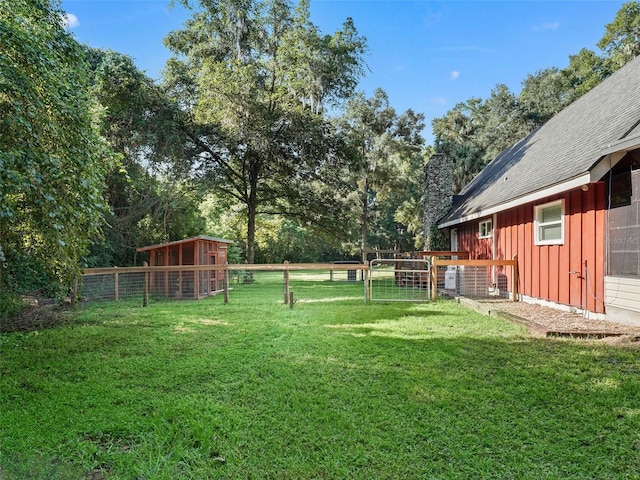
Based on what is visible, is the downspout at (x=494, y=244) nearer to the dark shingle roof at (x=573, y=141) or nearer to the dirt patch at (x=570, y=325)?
the dark shingle roof at (x=573, y=141)

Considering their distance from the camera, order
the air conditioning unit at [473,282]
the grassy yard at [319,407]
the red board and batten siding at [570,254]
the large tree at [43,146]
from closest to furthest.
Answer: the grassy yard at [319,407]
the large tree at [43,146]
the red board and batten siding at [570,254]
the air conditioning unit at [473,282]

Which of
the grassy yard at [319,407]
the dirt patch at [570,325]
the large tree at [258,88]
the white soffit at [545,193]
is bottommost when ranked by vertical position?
the grassy yard at [319,407]

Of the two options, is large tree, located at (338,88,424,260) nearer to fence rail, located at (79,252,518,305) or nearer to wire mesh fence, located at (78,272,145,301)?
fence rail, located at (79,252,518,305)

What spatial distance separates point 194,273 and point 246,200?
25.3ft

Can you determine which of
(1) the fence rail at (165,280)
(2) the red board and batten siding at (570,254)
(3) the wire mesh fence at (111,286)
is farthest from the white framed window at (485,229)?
(3) the wire mesh fence at (111,286)

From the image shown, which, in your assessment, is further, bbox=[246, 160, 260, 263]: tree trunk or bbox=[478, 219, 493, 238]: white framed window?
bbox=[246, 160, 260, 263]: tree trunk

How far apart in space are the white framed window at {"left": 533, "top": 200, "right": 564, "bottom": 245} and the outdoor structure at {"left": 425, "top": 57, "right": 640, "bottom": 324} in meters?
0.02

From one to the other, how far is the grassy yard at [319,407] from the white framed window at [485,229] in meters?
5.47

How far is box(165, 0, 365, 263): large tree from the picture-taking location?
13883 mm

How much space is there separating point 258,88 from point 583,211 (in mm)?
12188

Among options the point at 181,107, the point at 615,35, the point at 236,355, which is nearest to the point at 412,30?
the point at 181,107

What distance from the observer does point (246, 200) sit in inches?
668

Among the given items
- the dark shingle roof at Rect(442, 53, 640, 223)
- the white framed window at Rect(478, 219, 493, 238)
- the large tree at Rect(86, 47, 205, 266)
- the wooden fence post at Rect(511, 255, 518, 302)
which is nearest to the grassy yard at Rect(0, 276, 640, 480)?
the dark shingle roof at Rect(442, 53, 640, 223)

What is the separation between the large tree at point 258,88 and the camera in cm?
1388
